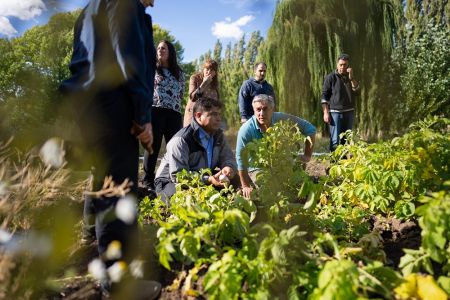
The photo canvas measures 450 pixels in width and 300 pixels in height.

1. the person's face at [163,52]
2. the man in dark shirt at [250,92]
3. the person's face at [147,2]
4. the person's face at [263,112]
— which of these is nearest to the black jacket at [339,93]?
the man in dark shirt at [250,92]

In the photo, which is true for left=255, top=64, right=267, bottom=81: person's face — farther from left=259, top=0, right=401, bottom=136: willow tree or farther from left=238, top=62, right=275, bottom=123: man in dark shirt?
left=259, top=0, right=401, bottom=136: willow tree

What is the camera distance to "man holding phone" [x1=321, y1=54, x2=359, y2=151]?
559 centimetres

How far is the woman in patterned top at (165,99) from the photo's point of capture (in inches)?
165

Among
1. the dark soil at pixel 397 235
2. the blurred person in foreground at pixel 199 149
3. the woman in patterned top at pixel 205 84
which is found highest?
the woman in patterned top at pixel 205 84

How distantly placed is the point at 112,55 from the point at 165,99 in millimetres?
2597

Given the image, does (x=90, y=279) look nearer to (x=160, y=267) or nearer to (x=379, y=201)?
(x=160, y=267)

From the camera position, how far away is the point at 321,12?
10695 mm

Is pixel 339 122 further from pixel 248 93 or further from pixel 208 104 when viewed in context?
pixel 208 104

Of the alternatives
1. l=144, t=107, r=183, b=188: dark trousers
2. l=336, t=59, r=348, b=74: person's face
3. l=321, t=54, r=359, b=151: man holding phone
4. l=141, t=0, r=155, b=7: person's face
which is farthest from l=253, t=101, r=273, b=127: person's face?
l=336, t=59, r=348, b=74: person's face

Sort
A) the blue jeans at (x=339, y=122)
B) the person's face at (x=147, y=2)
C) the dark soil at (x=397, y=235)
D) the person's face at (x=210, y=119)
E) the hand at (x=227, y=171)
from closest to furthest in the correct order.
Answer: the person's face at (x=147, y=2) < the dark soil at (x=397, y=235) < the hand at (x=227, y=171) < the person's face at (x=210, y=119) < the blue jeans at (x=339, y=122)

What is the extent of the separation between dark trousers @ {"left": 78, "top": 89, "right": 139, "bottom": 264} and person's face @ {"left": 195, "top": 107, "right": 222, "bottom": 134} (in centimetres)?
143

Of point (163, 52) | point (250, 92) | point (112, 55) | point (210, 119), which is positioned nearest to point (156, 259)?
point (112, 55)

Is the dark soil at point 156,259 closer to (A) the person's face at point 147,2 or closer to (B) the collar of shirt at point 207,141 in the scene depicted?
(B) the collar of shirt at point 207,141

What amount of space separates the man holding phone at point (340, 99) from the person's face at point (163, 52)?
246 centimetres
